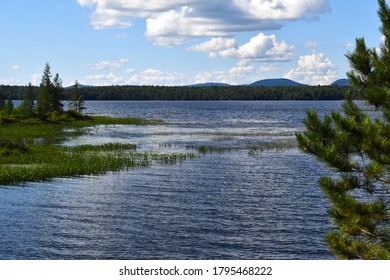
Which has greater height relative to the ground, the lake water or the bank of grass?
the bank of grass

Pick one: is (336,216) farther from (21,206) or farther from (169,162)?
(169,162)

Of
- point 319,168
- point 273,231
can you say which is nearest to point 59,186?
point 273,231

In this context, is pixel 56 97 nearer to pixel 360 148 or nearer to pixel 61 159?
pixel 61 159

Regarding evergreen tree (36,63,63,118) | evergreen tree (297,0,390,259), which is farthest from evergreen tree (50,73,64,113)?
evergreen tree (297,0,390,259)

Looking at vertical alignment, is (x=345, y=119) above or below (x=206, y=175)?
above

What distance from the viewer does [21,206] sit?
29.7m

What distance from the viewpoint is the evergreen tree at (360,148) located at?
13.8 meters

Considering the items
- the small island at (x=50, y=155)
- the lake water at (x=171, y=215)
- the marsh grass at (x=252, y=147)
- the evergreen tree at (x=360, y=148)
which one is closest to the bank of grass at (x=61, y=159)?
the small island at (x=50, y=155)

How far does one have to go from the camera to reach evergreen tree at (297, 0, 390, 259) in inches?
543

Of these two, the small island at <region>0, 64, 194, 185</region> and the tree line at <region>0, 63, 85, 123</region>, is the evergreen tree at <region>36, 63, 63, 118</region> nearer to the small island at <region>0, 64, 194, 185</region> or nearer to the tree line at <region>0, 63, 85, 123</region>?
the tree line at <region>0, 63, 85, 123</region>

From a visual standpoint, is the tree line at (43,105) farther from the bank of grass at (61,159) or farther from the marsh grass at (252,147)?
the marsh grass at (252,147)

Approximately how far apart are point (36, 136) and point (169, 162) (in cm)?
2729
